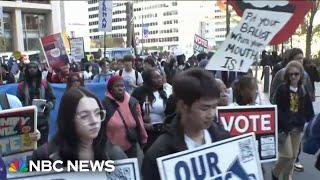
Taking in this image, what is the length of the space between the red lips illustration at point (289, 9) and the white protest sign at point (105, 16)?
1301 cm

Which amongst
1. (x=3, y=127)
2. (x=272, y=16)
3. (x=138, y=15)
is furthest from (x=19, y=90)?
(x=138, y=15)

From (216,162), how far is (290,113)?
12.7 ft

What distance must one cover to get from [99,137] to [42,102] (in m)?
4.20

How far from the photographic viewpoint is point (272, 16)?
352 cm

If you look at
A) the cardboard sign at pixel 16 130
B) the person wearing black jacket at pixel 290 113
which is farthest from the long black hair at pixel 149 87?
the cardboard sign at pixel 16 130

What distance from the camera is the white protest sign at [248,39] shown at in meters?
3.53

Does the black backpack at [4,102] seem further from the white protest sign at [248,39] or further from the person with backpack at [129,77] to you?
the person with backpack at [129,77]

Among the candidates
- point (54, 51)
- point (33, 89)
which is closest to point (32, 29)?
point (54, 51)

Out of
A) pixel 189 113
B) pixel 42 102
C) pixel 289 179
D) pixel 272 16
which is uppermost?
pixel 272 16

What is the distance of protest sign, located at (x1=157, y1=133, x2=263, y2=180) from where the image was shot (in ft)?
8.76

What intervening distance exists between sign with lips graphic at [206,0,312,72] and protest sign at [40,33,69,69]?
873 cm

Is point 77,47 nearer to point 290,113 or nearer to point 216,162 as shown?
point 290,113

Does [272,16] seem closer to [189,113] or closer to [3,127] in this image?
[189,113]

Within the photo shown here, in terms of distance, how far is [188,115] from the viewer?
8.89 feet
